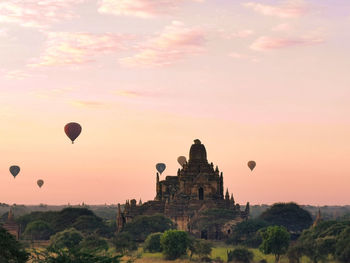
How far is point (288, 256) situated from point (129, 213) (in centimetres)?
6309

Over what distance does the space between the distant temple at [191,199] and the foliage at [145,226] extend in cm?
701

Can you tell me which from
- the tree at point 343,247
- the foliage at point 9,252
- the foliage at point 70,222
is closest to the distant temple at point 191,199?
the foliage at point 70,222

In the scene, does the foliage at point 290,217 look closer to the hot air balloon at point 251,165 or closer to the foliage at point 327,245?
the hot air balloon at point 251,165

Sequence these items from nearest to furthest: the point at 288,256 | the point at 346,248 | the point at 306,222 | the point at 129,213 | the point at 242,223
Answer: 1. the point at 346,248
2. the point at 288,256
3. the point at 242,223
4. the point at 129,213
5. the point at 306,222

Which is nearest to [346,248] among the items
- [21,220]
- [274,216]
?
[274,216]

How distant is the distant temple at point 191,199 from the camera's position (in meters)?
149

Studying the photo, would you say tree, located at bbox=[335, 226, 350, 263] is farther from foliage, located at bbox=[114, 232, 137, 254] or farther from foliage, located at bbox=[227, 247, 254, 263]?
foliage, located at bbox=[114, 232, 137, 254]

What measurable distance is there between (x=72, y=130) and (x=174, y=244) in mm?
46537

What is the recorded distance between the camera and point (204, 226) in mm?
142625

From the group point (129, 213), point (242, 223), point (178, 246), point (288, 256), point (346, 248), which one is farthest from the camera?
point (129, 213)

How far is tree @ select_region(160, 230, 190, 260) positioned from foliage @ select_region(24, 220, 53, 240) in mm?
46998

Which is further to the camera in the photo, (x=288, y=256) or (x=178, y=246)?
(x=178, y=246)

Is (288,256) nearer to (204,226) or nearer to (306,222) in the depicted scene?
(204,226)

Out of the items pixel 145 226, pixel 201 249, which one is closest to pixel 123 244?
pixel 201 249
